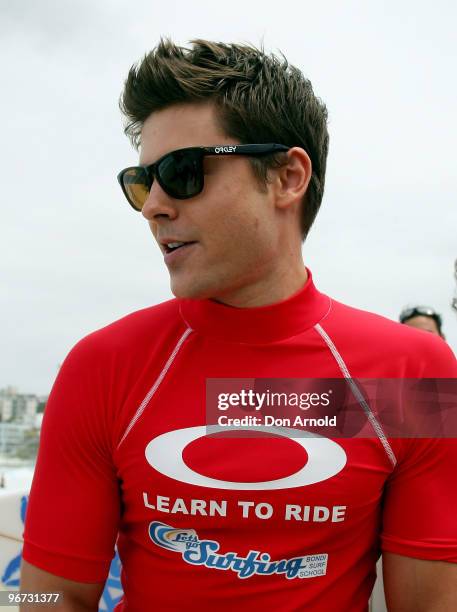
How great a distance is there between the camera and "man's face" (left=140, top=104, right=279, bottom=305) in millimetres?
1840

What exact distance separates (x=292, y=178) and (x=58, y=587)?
128cm

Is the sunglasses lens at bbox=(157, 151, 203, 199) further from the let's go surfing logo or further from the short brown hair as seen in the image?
the let's go surfing logo

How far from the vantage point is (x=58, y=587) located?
1.79 m

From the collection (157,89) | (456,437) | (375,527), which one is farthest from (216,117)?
(375,527)

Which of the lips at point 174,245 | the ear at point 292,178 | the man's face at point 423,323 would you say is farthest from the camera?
the man's face at point 423,323

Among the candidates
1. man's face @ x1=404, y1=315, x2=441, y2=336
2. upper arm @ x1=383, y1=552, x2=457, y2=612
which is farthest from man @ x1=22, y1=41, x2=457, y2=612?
man's face @ x1=404, y1=315, x2=441, y2=336

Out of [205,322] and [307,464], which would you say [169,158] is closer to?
[205,322]

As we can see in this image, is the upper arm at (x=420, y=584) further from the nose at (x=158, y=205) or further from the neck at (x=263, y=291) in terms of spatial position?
the nose at (x=158, y=205)

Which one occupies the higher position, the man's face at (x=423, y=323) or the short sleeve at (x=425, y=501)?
the short sleeve at (x=425, y=501)

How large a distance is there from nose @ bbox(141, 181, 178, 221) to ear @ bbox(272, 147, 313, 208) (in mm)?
317

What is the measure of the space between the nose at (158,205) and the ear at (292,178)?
0.32 meters

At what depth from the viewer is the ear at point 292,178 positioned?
199cm

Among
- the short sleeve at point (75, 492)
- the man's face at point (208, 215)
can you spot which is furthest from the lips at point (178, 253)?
the short sleeve at point (75, 492)

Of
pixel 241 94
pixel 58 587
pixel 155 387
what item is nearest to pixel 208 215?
pixel 241 94
